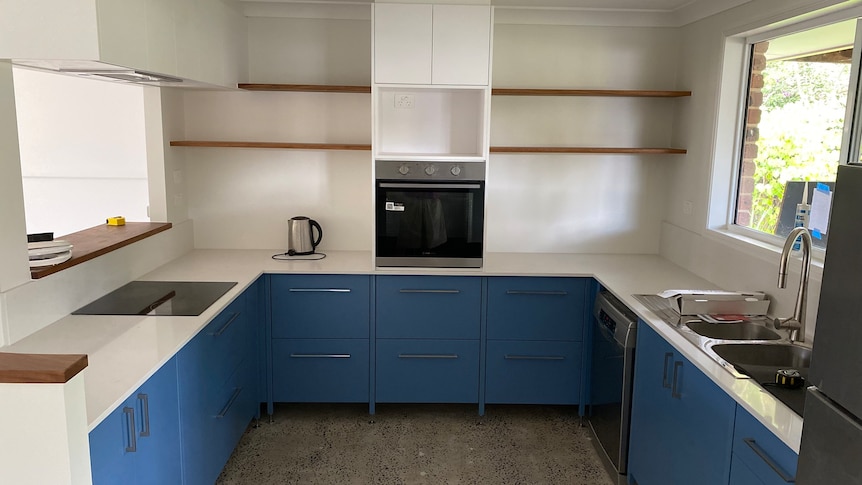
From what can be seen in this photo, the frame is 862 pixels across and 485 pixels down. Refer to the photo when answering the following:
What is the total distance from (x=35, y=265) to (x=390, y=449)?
1767mm

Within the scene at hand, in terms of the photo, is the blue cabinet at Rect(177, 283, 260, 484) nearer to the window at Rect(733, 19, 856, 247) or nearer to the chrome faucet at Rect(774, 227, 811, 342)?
the chrome faucet at Rect(774, 227, 811, 342)

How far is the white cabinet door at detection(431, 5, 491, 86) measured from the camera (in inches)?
121

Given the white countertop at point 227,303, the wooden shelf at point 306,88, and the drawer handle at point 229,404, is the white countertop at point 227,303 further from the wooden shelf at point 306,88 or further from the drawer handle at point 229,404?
the wooden shelf at point 306,88

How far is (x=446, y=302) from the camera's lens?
10.9 ft

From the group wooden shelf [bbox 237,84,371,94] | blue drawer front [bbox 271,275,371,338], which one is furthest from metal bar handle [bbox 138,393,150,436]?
wooden shelf [bbox 237,84,371,94]

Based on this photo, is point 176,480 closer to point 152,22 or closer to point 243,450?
point 243,450

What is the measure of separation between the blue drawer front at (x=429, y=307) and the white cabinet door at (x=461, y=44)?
1.02 metres

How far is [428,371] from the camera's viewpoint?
11.1ft

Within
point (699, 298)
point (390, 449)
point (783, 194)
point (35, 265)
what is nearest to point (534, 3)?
point (783, 194)

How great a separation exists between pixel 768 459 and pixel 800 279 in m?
0.79

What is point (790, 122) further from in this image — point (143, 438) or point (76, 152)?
point (76, 152)

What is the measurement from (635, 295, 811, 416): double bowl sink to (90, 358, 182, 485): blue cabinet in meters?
1.76

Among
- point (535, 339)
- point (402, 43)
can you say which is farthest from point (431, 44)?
point (535, 339)

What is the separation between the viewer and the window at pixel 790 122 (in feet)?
7.95
